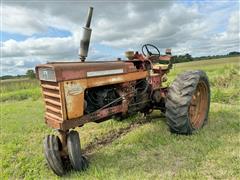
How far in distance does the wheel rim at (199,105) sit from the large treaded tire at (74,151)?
265cm

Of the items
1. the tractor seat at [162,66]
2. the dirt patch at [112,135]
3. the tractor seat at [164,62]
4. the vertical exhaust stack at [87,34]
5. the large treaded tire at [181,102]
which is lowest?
the dirt patch at [112,135]

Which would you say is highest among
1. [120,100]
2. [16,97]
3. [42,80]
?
[42,80]

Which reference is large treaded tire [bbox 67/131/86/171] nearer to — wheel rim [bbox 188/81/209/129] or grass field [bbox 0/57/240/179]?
grass field [bbox 0/57/240/179]

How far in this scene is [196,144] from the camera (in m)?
5.03

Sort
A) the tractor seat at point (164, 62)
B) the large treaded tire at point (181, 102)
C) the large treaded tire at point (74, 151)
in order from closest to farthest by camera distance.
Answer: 1. the large treaded tire at point (74, 151)
2. the large treaded tire at point (181, 102)
3. the tractor seat at point (164, 62)

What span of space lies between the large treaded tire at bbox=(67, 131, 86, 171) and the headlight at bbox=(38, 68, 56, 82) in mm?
842

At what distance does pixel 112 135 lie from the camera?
6.14 metres

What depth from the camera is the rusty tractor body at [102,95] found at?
14.0ft

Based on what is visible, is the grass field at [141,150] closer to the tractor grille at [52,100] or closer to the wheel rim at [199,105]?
the wheel rim at [199,105]

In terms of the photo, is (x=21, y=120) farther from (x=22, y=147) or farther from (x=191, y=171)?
(x=191, y=171)

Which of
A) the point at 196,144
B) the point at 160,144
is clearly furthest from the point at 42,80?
the point at 196,144

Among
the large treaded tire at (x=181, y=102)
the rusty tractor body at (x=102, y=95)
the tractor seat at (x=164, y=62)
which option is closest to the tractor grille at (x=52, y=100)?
the rusty tractor body at (x=102, y=95)

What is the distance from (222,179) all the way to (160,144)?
1.55 metres

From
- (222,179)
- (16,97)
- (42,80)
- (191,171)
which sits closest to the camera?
(222,179)
